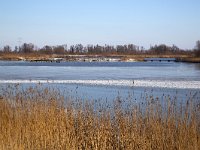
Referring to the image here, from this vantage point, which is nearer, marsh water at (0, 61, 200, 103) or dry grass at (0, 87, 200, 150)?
dry grass at (0, 87, 200, 150)

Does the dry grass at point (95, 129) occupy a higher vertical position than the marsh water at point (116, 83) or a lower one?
higher

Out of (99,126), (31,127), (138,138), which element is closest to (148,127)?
(138,138)

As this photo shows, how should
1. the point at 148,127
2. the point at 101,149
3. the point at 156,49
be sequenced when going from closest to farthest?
the point at 101,149, the point at 148,127, the point at 156,49

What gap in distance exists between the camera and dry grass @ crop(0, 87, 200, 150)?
573 centimetres

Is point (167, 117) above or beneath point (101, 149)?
above

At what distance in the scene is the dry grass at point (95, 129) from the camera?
5734mm

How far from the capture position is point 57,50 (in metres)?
125

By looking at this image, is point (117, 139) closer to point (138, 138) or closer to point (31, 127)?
point (138, 138)

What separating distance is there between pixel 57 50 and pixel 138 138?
121 metres

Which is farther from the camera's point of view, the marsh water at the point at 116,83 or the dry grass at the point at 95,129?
the marsh water at the point at 116,83

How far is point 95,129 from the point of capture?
20.5 feet

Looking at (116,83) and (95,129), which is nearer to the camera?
(95,129)

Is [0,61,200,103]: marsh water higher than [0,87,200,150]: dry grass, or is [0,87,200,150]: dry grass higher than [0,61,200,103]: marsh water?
[0,87,200,150]: dry grass

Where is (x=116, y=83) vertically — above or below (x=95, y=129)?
below
